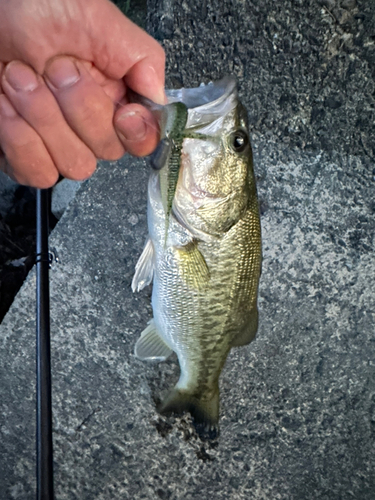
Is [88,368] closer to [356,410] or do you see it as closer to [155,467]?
[155,467]

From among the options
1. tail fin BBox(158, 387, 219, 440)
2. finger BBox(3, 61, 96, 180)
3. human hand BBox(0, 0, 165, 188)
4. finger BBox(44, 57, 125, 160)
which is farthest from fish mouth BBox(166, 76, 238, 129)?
tail fin BBox(158, 387, 219, 440)

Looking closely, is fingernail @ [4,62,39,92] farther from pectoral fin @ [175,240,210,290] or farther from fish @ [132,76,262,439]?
pectoral fin @ [175,240,210,290]

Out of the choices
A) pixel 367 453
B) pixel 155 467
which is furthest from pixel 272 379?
pixel 155 467

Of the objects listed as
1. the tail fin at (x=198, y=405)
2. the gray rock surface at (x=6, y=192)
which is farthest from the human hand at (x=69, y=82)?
the gray rock surface at (x=6, y=192)

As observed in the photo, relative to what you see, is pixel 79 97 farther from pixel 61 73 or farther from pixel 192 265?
pixel 192 265

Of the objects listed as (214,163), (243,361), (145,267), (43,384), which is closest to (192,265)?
(145,267)
